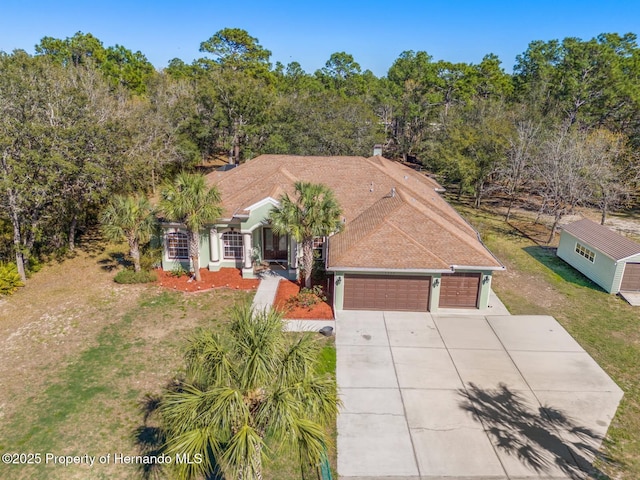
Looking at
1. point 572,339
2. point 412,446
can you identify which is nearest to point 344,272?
point 412,446

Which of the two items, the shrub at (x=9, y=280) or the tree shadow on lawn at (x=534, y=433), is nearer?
the tree shadow on lawn at (x=534, y=433)

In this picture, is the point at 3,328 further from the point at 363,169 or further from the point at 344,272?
the point at 363,169

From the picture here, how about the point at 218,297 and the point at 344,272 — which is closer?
the point at 344,272

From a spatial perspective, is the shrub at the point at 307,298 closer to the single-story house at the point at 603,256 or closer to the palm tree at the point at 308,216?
the palm tree at the point at 308,216

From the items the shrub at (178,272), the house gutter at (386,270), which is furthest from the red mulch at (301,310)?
the shrub at (178,272)

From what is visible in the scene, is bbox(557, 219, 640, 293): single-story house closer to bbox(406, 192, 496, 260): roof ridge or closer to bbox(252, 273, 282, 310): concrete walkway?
bbox(406, 192, 496, 260): roof ridge

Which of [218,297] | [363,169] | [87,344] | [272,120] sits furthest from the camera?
A: [272,120]

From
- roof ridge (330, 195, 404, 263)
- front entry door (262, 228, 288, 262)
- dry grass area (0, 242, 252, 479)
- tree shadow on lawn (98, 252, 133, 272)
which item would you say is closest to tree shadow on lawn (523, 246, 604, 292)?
roof ridge (330, 195, 404, 263)
